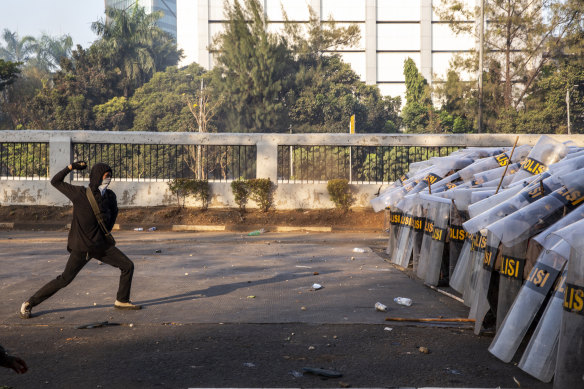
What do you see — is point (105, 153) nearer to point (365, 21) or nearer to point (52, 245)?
point (52, 245)

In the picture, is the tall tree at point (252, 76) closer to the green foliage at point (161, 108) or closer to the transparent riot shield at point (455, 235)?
the green foliage at point (161, 108)

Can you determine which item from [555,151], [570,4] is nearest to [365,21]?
[570,4]

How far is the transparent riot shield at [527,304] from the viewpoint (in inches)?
197

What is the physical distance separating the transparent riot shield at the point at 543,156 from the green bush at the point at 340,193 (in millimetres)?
Answer: 11662

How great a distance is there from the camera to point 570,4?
1753 inches

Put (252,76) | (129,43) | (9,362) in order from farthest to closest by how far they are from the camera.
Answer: (129,43) → (252,76) → (9,362)

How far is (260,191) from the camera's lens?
19.3 metres

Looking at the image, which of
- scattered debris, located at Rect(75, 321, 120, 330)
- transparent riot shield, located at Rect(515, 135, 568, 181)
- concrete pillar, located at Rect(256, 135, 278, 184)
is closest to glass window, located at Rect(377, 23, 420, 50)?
concrete pillar, located at Rect(256, 135, 278, 184)

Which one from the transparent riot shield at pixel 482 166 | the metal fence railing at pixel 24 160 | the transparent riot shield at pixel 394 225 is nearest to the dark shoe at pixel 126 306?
the transparent riot shield at pixel 482 166

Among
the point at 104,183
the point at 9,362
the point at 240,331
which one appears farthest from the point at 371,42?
the point at 9,362

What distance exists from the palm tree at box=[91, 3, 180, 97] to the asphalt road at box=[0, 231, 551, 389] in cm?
5155

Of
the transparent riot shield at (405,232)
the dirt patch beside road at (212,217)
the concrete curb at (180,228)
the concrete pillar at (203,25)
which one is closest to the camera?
the transparent riot shield at (405,232)

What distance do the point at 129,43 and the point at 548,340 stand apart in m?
63.3

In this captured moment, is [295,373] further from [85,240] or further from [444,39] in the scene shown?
[444,39]
